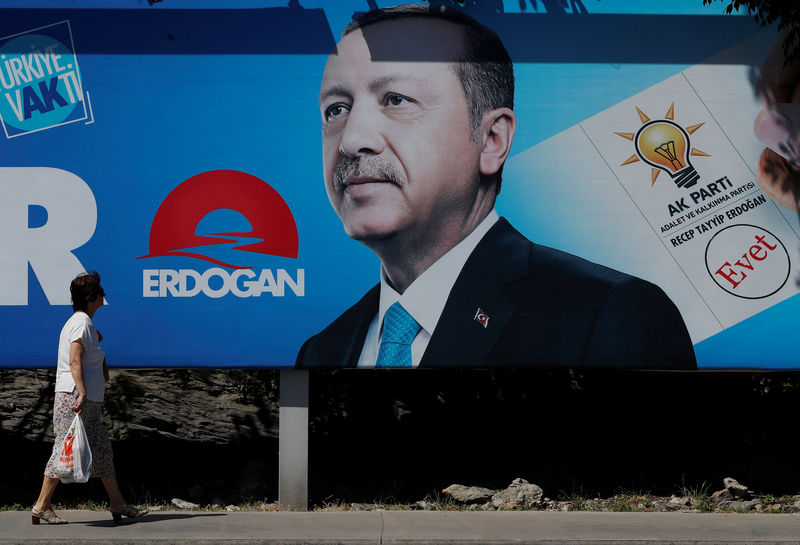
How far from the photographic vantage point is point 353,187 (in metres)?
7.92

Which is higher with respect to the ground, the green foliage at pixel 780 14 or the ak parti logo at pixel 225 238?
the green foliage at pixel 780 14

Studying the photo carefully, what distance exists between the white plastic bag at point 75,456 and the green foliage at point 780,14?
6246 millimetres

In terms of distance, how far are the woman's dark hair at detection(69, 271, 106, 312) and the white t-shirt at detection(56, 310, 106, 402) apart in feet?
0.21

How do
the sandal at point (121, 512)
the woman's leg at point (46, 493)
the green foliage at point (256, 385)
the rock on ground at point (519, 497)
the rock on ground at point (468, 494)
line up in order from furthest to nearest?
1. the green foliage at point (256, 385)
2. the rock on ground at point (468, 494)
3. the rock on ground at point (519, 497)
4. the sandal at point (121, 512)
5. the woman's leg at point (46, 493)

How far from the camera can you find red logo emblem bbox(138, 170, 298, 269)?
7832mm

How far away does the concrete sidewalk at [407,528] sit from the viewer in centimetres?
645

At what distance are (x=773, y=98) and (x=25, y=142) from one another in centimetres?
654

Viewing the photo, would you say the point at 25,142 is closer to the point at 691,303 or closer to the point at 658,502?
the point at 691,303

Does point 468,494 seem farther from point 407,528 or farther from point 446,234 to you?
point 446,234

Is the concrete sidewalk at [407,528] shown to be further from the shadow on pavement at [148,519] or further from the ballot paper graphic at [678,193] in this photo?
the ballot paper graphic at [678,193]

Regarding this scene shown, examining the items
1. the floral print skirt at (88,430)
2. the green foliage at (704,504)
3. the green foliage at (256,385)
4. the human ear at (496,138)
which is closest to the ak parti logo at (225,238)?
the floral print skirt at (88,430)

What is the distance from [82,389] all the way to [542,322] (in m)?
3.78

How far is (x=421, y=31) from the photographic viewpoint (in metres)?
7.89

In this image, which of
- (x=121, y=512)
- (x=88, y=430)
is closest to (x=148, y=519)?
(x=121, y=512)
